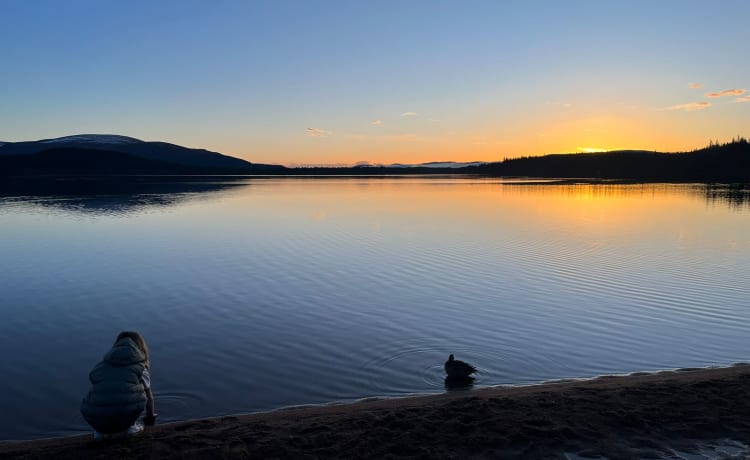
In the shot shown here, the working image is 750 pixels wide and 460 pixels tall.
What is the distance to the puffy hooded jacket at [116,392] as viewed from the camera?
20.2ft

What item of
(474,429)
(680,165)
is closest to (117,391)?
(474,429)

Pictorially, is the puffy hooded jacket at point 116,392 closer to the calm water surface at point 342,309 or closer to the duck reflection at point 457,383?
the calm water surface at point 342,309

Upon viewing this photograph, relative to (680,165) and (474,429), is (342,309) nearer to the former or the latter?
(474,429)

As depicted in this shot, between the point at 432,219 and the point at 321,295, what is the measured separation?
76.2 ft

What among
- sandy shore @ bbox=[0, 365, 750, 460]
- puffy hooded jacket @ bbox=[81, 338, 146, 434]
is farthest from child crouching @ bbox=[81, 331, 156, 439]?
sandy shore @ bbox=[0, 365, 750, 460]

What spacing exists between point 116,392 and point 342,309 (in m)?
8.50

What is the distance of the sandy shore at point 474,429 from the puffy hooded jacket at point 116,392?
0.37 metres

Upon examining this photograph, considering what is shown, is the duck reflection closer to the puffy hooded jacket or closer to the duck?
the duck

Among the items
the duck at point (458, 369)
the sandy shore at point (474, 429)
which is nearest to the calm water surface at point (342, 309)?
the duck at point (458, 369)

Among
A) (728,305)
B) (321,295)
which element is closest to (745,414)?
(728,305)

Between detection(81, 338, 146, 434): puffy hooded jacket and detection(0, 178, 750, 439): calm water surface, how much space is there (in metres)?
1.59

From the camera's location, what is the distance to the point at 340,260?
2202cm

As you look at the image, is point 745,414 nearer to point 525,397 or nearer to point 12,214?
point 525,397

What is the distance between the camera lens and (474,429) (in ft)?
22.3
